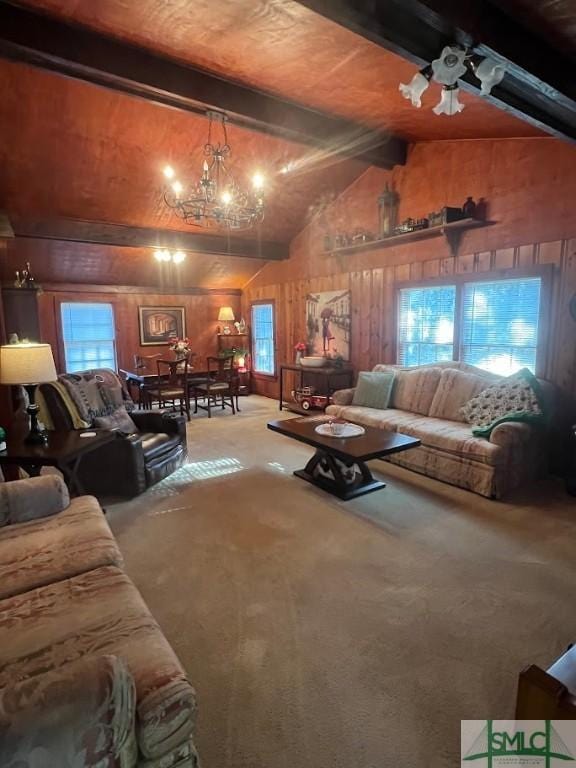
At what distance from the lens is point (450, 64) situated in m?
1.98

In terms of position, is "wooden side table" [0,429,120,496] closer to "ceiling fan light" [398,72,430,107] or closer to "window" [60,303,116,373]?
"ceiling fan light" [398,72,430,107]

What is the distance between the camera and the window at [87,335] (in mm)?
7070

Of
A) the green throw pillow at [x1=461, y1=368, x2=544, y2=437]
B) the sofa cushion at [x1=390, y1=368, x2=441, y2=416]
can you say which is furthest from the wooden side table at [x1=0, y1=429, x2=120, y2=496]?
the green throw pillow at [x1=461, y1=368, x2=544, y2=437]

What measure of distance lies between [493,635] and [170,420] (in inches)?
126

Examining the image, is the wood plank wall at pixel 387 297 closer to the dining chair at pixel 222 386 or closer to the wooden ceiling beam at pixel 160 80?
the dining chair at pixel 222 386

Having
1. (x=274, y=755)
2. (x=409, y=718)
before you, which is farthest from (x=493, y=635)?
(x=274, y=755)

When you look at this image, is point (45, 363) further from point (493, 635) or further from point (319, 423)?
point (493, 635)

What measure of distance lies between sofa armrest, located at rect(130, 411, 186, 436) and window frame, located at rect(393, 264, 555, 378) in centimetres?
307

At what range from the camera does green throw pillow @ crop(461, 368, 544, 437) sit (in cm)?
352

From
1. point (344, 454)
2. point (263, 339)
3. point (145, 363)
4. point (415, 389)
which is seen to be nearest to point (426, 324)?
point (415, 389)

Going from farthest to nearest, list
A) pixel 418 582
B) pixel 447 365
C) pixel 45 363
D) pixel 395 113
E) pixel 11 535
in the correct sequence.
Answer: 1. pixel 447 365
2. pixel 395 113
3. pixel 45 363
4. pixel 418 582
5. pixel 11 535

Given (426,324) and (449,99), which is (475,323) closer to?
(426,324)

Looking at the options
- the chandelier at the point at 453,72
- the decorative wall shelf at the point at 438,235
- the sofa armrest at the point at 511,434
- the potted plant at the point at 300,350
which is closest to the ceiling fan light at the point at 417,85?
the chandelier at the point at 453,72

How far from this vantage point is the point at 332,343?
20.5 feet
